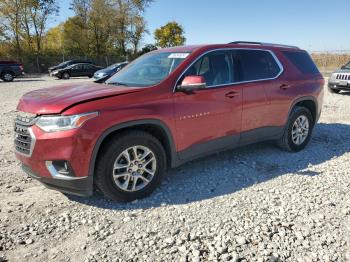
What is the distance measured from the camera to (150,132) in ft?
13.5

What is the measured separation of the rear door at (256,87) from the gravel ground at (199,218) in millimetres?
552

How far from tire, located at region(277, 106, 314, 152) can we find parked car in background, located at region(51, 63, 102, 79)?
25426 millimetres

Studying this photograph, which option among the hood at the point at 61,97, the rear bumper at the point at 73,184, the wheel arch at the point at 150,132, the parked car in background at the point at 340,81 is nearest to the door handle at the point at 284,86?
the wheel arch at the point at 150,132

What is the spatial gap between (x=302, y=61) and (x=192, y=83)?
2825mm

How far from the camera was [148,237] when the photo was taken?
330cm

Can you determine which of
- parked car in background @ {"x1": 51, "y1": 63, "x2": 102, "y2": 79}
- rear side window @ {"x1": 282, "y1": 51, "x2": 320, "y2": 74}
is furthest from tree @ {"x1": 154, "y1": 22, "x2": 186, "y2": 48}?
rear side window @ {"x1": 282, "y1": 51, "x2": 320, "y2": 74}

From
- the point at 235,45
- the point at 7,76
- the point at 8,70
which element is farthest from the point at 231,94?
the point at 7,76

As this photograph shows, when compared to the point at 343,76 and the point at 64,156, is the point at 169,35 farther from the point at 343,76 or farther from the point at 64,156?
the point at 64,156

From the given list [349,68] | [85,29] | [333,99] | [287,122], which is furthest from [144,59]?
[85,29]

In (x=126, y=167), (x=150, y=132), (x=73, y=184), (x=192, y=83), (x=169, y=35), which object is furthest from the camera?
(x=169, y=35)

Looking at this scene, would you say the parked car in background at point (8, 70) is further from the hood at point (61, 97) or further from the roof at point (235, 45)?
the hood at point (61, 97)

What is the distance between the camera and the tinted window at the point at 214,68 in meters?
4.40

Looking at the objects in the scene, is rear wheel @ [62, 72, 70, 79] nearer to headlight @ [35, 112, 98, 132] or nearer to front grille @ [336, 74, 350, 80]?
front grille @ [336, 74, 350, 80]

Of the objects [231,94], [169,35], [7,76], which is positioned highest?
[169,35]
